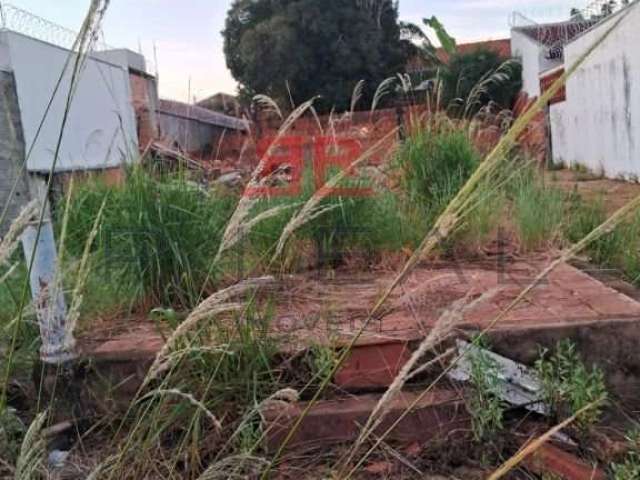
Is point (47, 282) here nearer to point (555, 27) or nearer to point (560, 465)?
point (560, 465)

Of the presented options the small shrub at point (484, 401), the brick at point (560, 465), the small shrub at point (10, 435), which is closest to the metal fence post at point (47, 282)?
the small shrub at point (10, 435)

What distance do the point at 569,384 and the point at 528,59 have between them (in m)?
20.8

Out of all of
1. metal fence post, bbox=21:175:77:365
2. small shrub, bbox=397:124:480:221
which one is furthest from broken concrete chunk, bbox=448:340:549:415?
small shrub, bbox=397:124:480:221

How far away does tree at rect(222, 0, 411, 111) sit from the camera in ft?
72.2

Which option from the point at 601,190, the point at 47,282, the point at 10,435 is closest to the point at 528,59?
the point at 601,190

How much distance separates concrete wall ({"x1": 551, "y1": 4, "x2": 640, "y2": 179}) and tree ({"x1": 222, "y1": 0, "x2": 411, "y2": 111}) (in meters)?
8.23

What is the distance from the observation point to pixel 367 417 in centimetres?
185

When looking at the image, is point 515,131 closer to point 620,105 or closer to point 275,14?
point 620,105

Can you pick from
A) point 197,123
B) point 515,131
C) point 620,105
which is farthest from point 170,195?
point 620,105

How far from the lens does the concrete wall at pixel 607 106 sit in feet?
35.7

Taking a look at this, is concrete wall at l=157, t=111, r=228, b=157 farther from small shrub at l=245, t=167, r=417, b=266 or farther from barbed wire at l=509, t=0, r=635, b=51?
barbed wire at l=509, t=0, r=635, b=51

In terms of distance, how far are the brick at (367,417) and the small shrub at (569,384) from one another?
0.25 m

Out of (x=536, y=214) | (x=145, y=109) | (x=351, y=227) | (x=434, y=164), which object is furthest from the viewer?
(x=145, y=109)

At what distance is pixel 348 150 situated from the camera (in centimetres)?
379
